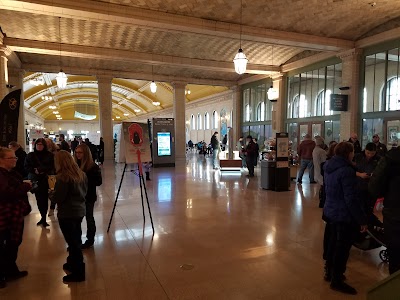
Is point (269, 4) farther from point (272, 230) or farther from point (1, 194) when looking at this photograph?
point (1, 194)

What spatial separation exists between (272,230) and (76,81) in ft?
79.4

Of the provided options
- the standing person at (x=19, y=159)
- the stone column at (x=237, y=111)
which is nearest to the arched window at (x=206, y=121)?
the stone column at (x=237, y=111)

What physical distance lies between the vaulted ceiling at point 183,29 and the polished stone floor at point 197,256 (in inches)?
194

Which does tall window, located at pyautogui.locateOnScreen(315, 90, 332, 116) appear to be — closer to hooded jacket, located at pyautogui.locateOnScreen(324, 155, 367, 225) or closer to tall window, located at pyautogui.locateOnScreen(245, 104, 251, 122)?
tall window, located at pyautogui.locateOnScreen(245, 104, 251, 122)

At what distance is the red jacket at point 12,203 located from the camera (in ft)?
9.54

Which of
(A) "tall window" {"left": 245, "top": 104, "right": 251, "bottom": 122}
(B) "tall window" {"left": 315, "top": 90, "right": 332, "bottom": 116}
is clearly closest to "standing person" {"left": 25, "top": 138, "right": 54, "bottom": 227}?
(B) "tall window" {"left": 315, "top": 90, "right": 332, "bottom": 116}

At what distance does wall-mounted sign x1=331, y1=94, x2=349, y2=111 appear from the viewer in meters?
11.2

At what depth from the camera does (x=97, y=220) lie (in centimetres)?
548

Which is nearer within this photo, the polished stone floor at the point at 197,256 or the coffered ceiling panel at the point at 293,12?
the polished stone floor at the point at 197,256

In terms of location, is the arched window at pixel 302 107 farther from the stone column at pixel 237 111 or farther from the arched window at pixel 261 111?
the stone column at pixel 237 111

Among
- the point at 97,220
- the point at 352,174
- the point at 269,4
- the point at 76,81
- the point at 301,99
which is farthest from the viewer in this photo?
the point at 76,81

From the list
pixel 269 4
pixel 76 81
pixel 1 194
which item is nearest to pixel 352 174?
pixel 1 194

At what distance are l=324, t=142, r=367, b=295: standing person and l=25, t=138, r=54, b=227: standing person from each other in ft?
14.1

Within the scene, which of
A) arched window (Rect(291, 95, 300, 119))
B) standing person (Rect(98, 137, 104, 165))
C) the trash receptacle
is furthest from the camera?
standing person (Rect(98, 137, 104, 165))
